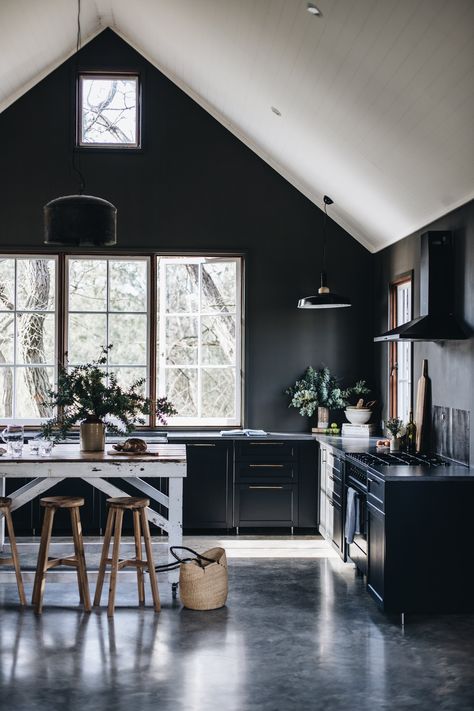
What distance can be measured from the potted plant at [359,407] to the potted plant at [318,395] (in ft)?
0.34

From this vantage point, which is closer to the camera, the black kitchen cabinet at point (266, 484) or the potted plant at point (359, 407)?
the black kitchen cabinet at point (266, 484)

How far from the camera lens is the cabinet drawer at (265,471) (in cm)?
780

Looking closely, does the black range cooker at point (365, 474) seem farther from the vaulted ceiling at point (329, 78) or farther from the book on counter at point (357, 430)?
the vaulted ceiling at point (329, 78)

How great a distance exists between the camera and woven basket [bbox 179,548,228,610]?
5.43m

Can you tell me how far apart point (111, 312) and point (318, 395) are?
2180 mm

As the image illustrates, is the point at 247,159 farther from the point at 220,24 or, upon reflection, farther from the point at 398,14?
the point at 398,14

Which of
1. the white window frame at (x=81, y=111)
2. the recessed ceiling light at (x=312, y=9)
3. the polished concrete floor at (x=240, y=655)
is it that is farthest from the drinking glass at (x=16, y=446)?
the white window frame at (x=81, y=111)

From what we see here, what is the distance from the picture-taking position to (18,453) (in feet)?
18.7

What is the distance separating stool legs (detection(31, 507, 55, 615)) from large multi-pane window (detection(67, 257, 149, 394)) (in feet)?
9.86

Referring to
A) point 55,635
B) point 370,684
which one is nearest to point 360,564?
point 370,684

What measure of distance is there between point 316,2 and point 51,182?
4182mm

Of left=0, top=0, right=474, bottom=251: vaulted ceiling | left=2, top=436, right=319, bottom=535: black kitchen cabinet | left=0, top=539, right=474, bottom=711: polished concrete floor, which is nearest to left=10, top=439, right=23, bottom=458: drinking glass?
left=0, top=539, right=474, bottom=711: polished concrete floor

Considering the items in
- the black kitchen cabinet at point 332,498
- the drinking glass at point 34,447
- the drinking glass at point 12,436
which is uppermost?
the drinking glass at point 12,436

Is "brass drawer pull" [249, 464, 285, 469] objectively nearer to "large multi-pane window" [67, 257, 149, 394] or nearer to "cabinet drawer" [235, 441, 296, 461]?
"cabinet drawer" [235, 441, 296, 461]
